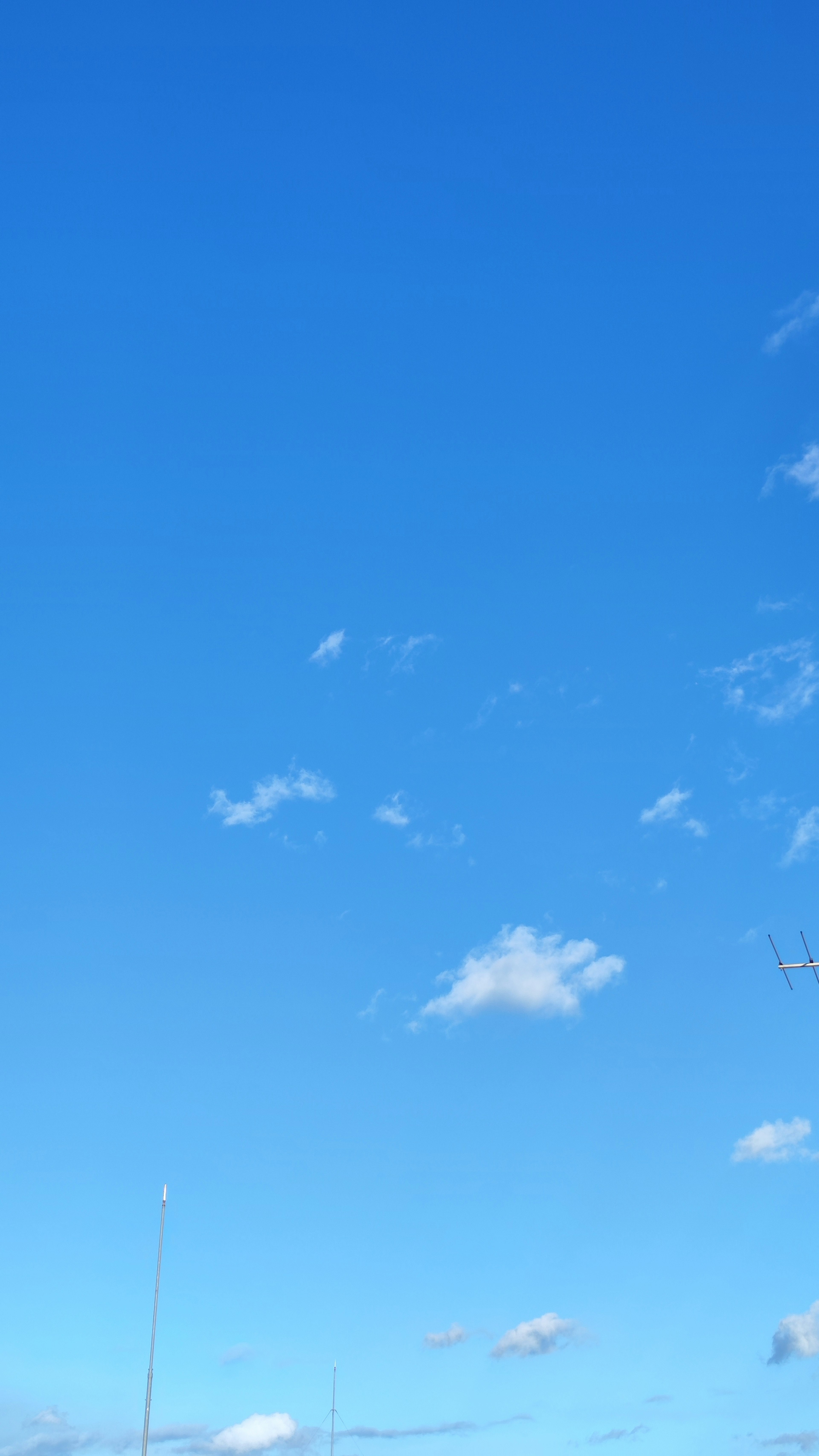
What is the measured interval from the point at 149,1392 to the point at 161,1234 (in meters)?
10.8

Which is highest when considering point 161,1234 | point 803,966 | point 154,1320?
point 803,966

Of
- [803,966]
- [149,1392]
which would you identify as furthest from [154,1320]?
[803,966]

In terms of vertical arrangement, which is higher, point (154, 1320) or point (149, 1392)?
point (154, 1320)

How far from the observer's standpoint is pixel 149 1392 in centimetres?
6706

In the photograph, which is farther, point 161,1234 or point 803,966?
point 803,966

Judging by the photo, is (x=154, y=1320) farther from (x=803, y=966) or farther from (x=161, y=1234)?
(x=803, y=966)

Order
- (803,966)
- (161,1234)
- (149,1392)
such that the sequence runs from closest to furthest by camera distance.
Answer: (149,1392) → (161,1234) → (803,966)

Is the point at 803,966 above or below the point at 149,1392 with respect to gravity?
above

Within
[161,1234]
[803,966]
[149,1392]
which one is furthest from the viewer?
[803,966]

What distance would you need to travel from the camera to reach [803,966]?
105562mm

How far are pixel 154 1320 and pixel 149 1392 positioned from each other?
5093 mm

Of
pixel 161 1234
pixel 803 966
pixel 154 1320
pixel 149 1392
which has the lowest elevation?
pixel 149 1392

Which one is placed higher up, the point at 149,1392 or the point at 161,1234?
the point at 161,1234

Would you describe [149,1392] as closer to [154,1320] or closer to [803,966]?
[154,1320]
